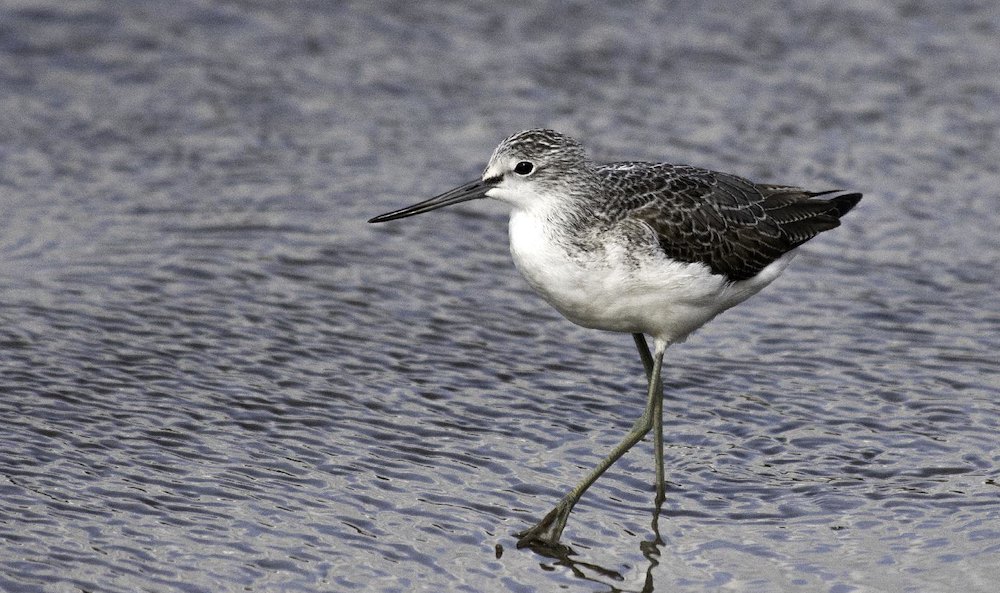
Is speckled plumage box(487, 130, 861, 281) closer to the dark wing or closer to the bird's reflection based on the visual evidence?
the dark wing

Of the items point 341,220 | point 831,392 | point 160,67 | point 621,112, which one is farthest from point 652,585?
point 160,67

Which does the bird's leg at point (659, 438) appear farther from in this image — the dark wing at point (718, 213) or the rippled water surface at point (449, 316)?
the dark wing at point (718, 213)

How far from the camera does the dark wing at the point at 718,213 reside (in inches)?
321

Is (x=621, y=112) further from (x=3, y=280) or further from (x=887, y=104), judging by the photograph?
(x=3, y=280)

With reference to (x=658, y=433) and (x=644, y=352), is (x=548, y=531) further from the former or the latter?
(x=644, y=352)

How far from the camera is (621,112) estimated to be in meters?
13.8

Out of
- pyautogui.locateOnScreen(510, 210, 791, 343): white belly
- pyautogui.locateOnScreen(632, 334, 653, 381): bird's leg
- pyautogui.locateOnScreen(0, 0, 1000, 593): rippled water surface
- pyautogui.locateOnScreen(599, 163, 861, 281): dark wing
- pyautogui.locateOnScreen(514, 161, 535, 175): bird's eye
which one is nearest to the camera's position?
pyautogui.locateOnScreen(0, 0, 1000, 593): rippled water surface

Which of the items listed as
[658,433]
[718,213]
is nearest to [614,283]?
[658,433]

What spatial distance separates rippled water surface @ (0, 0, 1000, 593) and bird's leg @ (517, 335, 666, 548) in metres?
0.13

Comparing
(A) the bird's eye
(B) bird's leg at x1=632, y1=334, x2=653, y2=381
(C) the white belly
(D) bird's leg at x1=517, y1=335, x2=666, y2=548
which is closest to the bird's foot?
(D) bird's leg at x1=517, y1=335, x2=666, y2=548

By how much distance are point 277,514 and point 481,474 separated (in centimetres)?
124

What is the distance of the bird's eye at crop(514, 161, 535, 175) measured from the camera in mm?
8031

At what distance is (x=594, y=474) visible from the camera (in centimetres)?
786

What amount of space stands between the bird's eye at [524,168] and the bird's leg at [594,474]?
1.23 meters
